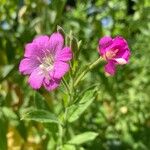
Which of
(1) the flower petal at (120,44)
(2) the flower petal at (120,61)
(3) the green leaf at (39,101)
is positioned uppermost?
(1) the flower petal at (120,44)

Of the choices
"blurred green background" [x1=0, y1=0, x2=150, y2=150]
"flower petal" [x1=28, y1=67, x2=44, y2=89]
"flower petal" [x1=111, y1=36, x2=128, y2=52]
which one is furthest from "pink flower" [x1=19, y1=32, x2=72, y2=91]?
"blurred green background" [x1=0, y1=0, x2=150, y2=150]

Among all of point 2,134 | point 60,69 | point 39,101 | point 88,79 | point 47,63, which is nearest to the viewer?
point 60,69

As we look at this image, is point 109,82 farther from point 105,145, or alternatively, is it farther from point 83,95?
point 83,95

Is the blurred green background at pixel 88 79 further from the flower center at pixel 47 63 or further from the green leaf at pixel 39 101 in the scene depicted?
the flower center at pixel 47 63

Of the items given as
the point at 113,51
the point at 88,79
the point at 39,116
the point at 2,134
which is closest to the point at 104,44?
the point at 113,51

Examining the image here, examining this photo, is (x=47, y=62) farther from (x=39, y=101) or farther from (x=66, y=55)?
(x=39, y=101)

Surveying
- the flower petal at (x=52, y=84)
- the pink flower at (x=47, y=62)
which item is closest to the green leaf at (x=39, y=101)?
the pink flower at (x=47, y=62)

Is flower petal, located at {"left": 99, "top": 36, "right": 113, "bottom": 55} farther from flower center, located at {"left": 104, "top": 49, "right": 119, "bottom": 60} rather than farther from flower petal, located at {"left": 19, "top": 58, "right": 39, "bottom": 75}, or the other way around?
flower petal, located at {"left": 19, "top": 58, "right": 39, "bottom": 75}
